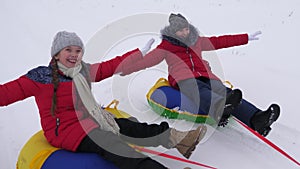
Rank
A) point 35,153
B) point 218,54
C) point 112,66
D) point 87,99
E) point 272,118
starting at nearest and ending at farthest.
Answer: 1. point 35,153
2. point 87,99
3. point 112,66
4. point 272,118
5. point 218,54

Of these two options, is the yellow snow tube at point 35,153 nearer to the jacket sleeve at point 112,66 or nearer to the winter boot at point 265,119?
the jacket sleeve at point 112,66

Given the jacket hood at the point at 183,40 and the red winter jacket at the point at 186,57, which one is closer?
the red winter jacket at the point at 186,57

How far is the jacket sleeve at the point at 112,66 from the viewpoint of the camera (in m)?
2.57

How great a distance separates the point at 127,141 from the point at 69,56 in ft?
2.28

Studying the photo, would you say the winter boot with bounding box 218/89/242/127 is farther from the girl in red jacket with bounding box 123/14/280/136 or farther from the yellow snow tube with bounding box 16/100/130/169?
the yellow snow tube with bounding box 16/100/130/169

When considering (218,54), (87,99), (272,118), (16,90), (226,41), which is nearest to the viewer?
(16,90)

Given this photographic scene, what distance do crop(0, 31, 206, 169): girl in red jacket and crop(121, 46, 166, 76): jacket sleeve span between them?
40 cm

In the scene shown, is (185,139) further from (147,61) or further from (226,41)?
(226,41)

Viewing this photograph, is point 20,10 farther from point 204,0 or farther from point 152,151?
point 152,151

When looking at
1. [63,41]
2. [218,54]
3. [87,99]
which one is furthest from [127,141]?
[218,54]

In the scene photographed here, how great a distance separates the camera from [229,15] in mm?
6164

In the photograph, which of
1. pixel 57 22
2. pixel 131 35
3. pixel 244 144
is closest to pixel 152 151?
pixel 244 144

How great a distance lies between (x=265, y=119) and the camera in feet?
9.14

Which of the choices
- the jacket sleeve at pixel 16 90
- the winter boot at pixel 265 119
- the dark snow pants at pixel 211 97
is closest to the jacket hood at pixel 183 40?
the dark snow pants at pixel 211 97
